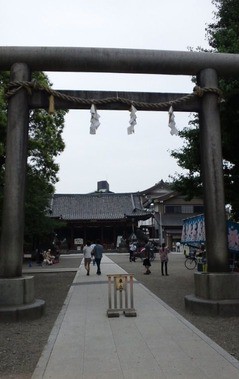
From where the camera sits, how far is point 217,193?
8891 mm

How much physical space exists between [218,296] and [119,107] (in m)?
5.11

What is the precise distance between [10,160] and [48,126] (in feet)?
27.2

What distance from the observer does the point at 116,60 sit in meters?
9.14

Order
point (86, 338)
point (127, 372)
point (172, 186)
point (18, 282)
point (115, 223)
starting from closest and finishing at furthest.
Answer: point (127, 372)
point (86, 338)
point (18, 282)
point (172, 186)
point (115, 223)

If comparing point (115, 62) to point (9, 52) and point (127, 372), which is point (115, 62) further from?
point (127, 372)

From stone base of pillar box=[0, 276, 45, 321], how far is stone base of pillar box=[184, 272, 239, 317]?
363cm

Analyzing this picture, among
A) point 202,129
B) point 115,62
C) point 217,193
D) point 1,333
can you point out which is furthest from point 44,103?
point 1,333

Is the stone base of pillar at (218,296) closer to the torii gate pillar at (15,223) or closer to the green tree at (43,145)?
the torii gate pillar at (15,223)

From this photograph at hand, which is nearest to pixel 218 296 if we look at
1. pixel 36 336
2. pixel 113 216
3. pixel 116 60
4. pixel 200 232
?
pixel 36 336

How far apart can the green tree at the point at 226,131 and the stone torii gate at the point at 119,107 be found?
137 cm

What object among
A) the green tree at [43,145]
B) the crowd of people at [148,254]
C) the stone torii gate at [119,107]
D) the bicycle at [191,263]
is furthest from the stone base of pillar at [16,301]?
the bicycle at [191,263]

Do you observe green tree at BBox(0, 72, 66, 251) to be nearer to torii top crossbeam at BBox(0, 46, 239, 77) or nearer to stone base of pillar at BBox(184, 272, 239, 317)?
torii top crossbeam at BBox(0, 46, 239, 77)

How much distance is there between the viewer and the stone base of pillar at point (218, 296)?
26.5 feet

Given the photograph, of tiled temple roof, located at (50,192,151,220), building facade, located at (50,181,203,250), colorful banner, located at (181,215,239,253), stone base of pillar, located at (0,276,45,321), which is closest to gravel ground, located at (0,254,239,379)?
stone base of pillar, located at (0,276,45,321)
